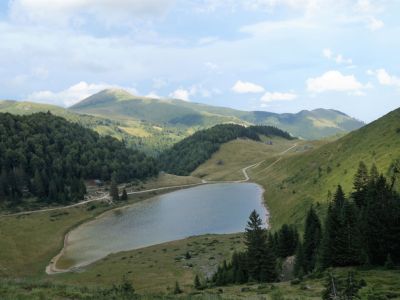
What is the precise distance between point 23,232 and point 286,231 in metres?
86.5

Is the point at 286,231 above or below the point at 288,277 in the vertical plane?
above

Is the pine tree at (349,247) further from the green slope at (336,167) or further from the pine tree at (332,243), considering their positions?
the green slope at (336,167)

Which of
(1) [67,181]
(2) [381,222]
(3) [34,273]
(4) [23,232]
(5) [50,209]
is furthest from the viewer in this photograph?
(1) [67,181]

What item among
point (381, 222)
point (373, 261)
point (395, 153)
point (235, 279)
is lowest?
point (235, 279)

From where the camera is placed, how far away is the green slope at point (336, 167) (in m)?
96.9

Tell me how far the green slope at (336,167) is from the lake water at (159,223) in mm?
9147

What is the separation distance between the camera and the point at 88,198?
18025cm

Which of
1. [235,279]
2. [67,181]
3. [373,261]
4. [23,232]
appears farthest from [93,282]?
[67,181]

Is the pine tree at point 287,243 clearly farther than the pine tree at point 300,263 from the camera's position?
Yes

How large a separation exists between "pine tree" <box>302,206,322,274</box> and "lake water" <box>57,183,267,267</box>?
167 ft

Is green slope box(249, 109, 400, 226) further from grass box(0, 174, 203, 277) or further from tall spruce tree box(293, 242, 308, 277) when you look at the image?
grass box(0, 174, 203, 277)

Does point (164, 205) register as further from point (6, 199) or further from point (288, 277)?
point (288, 277)

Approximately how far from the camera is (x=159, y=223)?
138 metres

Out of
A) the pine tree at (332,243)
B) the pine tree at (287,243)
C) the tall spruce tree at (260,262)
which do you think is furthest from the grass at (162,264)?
the pine tree at (332,243)
